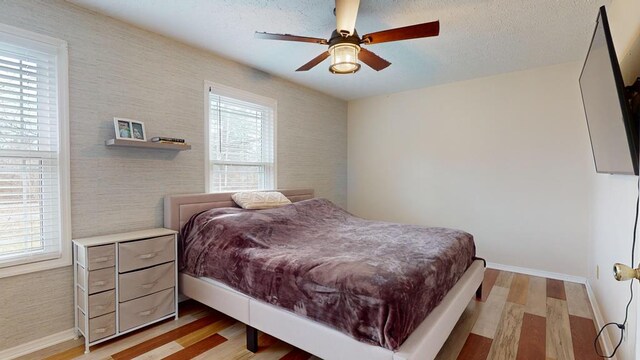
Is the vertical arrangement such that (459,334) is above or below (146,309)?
below

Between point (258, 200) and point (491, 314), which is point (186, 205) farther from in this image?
point (491, 314)

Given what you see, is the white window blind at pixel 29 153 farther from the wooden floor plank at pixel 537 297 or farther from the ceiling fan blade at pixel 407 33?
the wooden floor plank at pixel 537 297

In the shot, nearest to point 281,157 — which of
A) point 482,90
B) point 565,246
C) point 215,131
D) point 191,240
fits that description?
point 215,131

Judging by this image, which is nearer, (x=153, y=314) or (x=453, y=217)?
(x=153, y=314)

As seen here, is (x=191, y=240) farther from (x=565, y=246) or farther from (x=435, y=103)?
(x=565, y=246)

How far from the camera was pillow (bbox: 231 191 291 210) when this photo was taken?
122 inches

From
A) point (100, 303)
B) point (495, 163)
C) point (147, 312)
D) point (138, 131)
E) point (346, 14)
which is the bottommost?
point (147, 312)

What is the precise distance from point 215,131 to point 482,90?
3417 millimetres

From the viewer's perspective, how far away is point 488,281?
11.0ft

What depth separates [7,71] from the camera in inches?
77.8

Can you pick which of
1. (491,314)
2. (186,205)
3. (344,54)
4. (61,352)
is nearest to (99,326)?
(61,352)

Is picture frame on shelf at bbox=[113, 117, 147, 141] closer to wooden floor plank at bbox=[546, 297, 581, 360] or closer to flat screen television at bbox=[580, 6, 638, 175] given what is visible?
flat screen television at bbox=[580, 6, 638, 175]

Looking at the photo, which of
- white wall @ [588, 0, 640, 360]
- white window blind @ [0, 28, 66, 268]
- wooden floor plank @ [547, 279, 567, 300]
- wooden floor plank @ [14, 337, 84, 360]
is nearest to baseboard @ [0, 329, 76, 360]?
wooden floor plank @ [14, 337, 84, 360]

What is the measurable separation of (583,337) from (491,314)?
60cm
